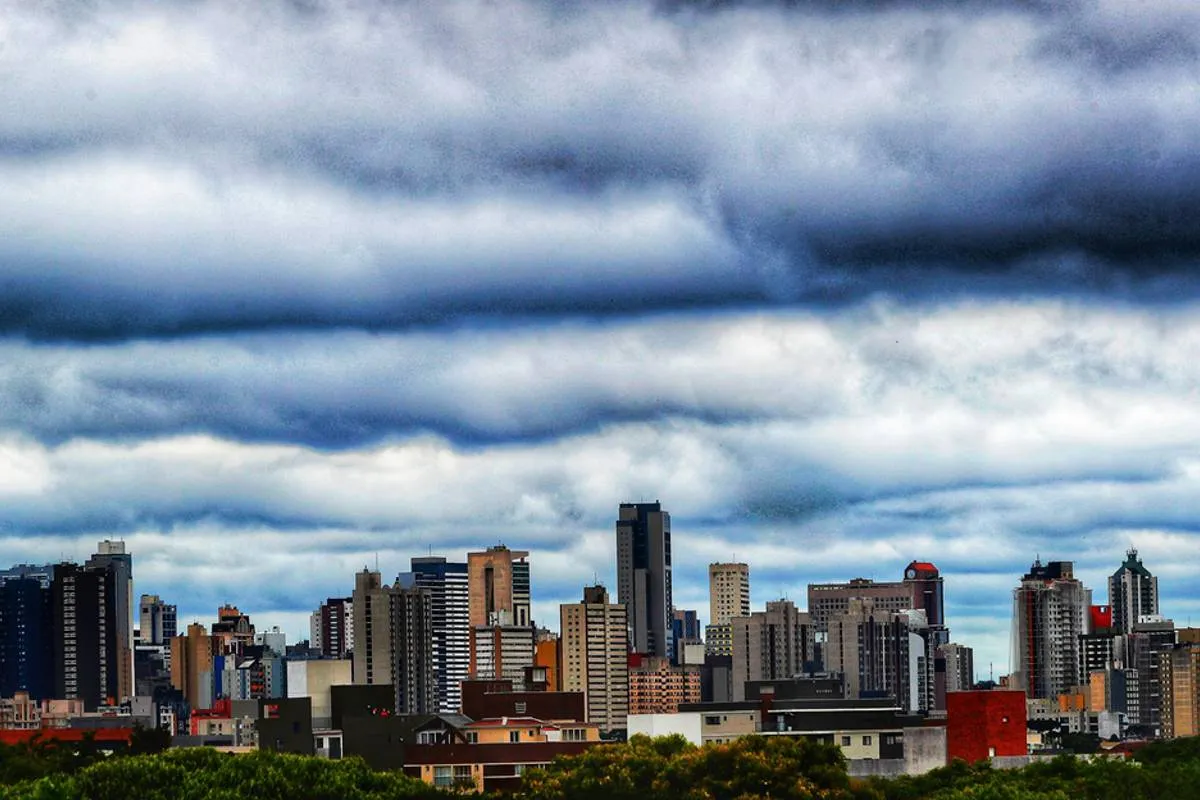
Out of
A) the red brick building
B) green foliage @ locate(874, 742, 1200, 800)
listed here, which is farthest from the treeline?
the red brick building

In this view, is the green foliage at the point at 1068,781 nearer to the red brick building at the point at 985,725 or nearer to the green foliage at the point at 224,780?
the red brick building at the point at 985,725

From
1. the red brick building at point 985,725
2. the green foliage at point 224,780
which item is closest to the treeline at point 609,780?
the green foliage at point 224,780

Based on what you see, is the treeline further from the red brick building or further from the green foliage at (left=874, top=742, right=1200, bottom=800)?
the red brick building

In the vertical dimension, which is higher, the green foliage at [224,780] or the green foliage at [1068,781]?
the green foliage at [224,780]

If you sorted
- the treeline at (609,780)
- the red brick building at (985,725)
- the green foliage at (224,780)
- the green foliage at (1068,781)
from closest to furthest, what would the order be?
the green foliage at (224,780), the treeline at (609,780), the green foliage at (1068,781), the red brick building at (985,725)

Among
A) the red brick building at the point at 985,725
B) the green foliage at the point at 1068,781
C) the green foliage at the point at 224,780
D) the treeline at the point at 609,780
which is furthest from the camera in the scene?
the red brick building at the point at 985,725

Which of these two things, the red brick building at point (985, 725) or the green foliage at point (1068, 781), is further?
the red brick building at point (985, 725)

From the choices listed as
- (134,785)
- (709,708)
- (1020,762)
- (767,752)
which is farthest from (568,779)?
(709,708)

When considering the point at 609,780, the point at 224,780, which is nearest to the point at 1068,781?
the point at 609,780
